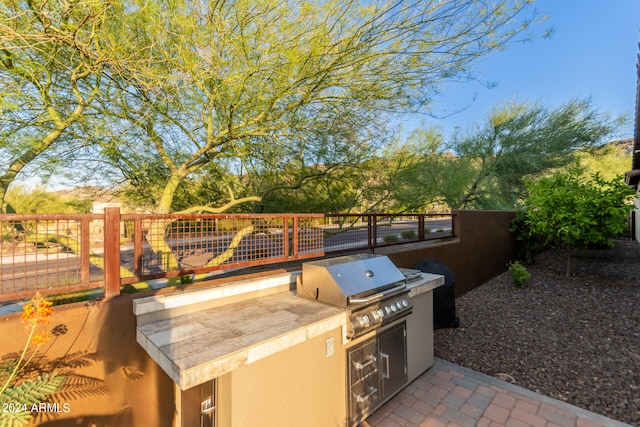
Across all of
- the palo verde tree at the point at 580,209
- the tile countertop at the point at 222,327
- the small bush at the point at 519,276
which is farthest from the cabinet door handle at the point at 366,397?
the palo verde tree at the point at 580,209

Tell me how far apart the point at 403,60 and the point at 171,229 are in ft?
10.4

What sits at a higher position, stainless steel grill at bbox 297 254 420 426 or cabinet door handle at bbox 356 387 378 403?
stainless steel grill at bbox 297 254 420 426

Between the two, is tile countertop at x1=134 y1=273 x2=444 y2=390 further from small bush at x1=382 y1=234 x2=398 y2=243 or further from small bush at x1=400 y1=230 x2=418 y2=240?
small bush at x1=400 y1=230 x2=418 y2=240

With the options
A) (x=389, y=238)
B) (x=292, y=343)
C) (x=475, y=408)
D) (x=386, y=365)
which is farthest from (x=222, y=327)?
(x=389, y=238)

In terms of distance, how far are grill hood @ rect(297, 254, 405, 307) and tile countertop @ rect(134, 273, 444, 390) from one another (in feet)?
0.30

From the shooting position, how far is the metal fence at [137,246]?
177 centimetres

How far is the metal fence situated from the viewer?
1.77 m

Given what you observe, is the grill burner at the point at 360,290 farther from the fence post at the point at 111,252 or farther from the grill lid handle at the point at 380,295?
the fence post at the point at 111,252

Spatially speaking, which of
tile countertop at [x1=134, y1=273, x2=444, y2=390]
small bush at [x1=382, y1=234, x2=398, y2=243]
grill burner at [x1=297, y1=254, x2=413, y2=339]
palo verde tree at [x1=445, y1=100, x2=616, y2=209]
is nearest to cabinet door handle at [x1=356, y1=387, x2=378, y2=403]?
grill burner at [x1=297, y1=254, x2=413, y2=339]

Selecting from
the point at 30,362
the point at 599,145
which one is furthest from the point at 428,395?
the point at 599,145

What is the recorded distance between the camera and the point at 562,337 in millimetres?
3820

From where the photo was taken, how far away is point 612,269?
6.60 m

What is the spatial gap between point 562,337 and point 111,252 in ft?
17.7

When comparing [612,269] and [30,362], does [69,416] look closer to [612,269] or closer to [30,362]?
[30,362]
